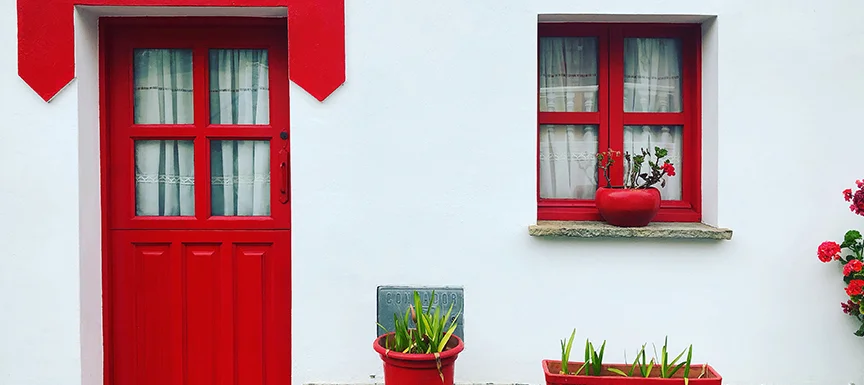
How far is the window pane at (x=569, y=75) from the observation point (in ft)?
12.7

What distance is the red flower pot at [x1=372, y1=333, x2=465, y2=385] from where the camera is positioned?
10.2 feet

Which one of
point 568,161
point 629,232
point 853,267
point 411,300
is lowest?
point 411,300

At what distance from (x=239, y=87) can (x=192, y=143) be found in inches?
16.4

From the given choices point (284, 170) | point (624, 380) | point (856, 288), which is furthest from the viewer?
point (284, 170)

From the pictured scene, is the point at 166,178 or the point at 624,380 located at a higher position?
the point at 166,178

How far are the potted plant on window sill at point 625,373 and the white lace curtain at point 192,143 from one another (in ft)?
6.05

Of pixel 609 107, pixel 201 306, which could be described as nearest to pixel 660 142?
pixel 609 107

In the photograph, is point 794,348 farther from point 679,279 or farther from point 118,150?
point 118,150

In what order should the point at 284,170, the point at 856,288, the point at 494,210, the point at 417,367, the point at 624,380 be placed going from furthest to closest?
the point at 284,170
the point at 494,210
the point at 856,288
the point at 417,367
the point at 624,380

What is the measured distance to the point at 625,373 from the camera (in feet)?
10.1

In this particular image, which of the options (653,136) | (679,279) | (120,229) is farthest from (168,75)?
(679,279)

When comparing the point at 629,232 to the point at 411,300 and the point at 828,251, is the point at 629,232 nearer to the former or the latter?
the point at 828,251

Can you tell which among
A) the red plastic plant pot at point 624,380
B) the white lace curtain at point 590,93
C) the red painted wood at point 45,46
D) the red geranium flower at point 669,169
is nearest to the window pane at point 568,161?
the white lace curtain at point 590,93

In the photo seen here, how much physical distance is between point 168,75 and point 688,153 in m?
2.99
